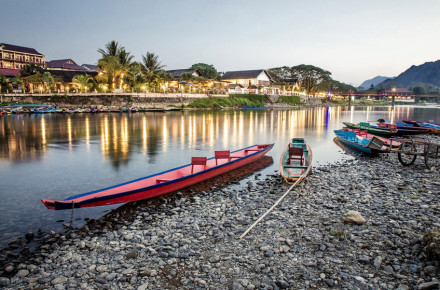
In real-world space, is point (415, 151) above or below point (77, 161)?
above

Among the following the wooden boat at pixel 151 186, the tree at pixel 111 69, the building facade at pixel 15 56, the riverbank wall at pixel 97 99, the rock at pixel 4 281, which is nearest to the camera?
the rock at pixel 4 281

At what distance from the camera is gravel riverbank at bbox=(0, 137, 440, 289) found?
200 inches

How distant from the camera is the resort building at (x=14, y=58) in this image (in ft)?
249

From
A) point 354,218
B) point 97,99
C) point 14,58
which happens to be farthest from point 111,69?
point 354,218

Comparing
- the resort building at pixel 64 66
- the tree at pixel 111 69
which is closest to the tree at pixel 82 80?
the tree at pixel 111 69

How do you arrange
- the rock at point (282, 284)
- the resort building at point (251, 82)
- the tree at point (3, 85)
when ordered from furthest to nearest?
the resort building at point (251, 82) < the tree at point (3, 85) < the rock at point (282, 284)

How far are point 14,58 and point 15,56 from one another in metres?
0.82

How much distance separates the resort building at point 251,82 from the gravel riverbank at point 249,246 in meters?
77.5

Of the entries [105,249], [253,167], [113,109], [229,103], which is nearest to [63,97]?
[113,109]

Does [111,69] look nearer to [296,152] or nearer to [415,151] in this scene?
[296,152]

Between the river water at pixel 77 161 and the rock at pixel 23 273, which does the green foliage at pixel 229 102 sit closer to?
the river water at pixel 77 161

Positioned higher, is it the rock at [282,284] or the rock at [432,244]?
the rock at [432,244]

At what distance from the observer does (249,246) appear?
20.4ft

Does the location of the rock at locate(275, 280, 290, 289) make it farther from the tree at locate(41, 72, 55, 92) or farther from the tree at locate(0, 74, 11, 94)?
the tree at locate(0, 74, 11, 94)
